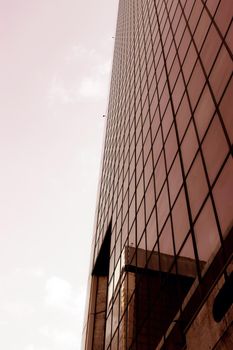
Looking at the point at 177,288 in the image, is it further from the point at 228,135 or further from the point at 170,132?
the point at 170,132

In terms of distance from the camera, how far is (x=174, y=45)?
1053 inches

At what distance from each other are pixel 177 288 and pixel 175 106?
10176mm

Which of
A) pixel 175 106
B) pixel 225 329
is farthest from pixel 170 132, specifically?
pixel 225 329

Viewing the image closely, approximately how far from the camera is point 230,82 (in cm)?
1568

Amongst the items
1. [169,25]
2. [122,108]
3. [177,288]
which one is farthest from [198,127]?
[122,108]

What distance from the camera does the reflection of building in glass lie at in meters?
13.5

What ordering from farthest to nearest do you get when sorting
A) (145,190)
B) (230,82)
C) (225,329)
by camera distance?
1. (145,190)
2. (230,82)
3. (225,329)

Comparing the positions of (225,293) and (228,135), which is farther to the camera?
(228,135)

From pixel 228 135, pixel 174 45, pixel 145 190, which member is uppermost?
pixel 174 45

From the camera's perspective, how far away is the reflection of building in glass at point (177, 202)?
44.4ft

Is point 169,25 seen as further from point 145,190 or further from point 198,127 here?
point 198,127

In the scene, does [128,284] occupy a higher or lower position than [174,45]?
lower

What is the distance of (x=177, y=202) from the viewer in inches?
717

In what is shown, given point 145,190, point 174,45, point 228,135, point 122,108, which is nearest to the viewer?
point 228,135
